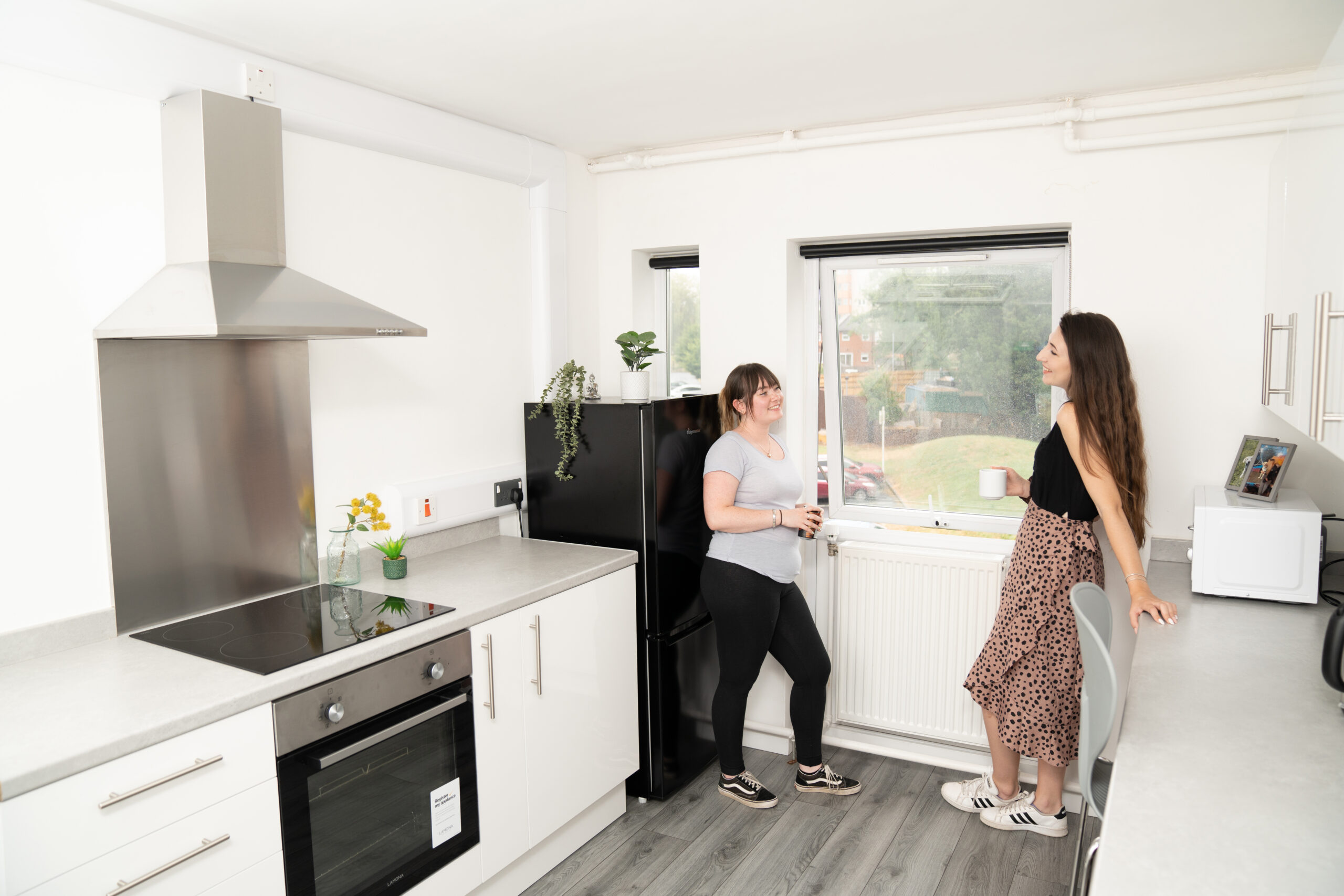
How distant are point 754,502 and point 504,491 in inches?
35.9

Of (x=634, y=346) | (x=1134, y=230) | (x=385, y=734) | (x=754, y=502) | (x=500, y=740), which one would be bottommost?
(x=500, y=740)

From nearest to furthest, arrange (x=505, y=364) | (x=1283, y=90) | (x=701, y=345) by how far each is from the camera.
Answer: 1. (x=1283, y=90)
2. (x=505, y=364)
3. (x=701, y=345)

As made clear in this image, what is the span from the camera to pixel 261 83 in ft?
7.46

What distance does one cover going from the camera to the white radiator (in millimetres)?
3107

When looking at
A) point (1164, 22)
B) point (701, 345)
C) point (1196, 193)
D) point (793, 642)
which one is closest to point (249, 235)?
point (701, 345)

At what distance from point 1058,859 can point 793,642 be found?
101cm

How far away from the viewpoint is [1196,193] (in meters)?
2.67

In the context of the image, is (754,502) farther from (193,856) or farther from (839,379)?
(193,856)

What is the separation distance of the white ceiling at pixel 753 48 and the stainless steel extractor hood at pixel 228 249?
24cm

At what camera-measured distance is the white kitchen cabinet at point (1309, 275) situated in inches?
56.3

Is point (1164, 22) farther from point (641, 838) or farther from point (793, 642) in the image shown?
point (641, 838)

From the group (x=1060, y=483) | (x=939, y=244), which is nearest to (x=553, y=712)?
(x=1060, y=483)

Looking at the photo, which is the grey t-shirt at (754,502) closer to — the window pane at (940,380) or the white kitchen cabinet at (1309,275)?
the window pane at (940,380)

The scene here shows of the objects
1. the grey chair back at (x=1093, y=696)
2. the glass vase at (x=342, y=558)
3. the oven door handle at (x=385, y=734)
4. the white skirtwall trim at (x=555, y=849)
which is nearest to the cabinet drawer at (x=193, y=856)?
the oven door handle at (x=385, y=734)
